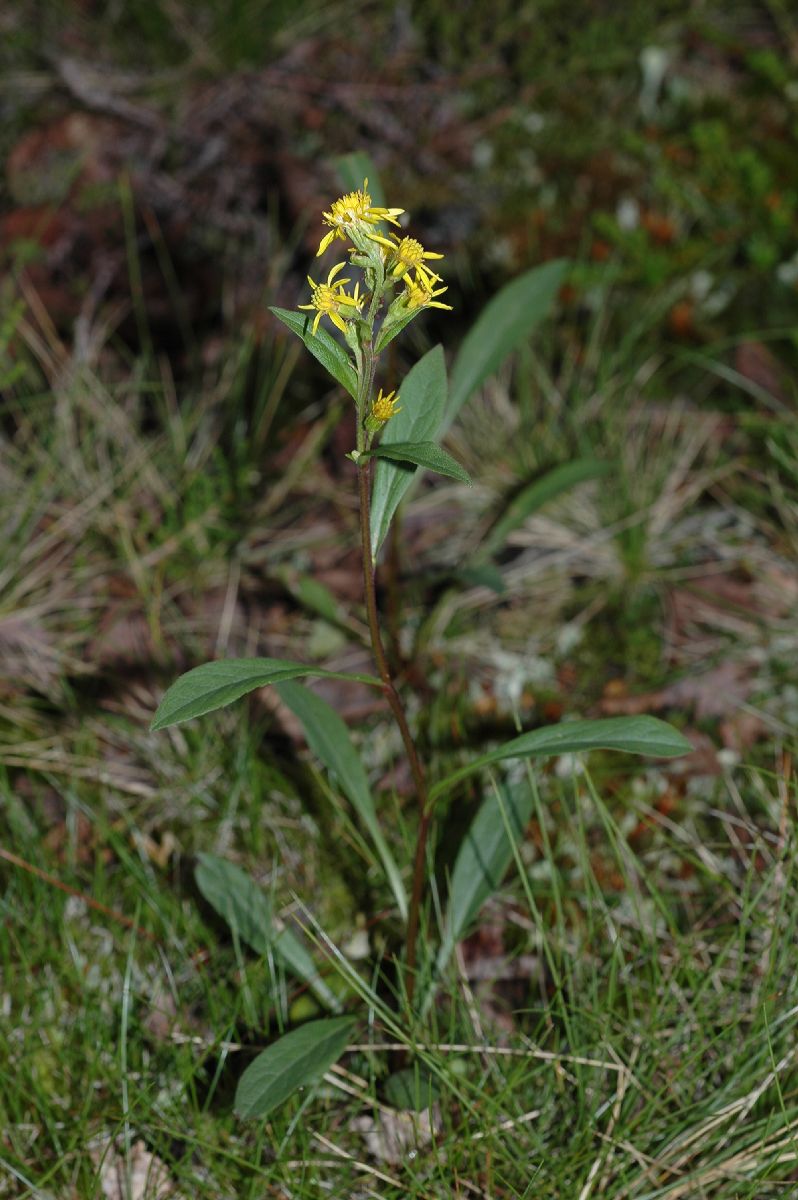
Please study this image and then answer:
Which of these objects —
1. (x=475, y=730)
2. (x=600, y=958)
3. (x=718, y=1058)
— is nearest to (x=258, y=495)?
(x=475, y=730)

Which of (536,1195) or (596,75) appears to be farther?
(596,75)

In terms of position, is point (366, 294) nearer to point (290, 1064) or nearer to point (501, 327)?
point (290, 1064)

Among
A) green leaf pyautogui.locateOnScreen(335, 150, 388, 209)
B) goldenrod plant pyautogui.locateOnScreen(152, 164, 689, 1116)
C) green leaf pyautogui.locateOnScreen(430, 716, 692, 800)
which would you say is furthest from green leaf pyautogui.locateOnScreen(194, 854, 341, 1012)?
green leaf pyautogui.locateOnScreen(335, 150, 388, 209)

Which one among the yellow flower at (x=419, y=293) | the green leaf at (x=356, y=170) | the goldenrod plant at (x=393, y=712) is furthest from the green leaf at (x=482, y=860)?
the green leaf at (x=356, y=170)

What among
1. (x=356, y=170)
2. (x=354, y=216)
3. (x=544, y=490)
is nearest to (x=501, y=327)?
(x=544, y=490)

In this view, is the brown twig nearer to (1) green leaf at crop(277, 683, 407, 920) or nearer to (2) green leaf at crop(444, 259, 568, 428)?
(1) green leaf at crop(277, 683, 407, 920)

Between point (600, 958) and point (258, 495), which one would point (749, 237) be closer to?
point (258, 495)
